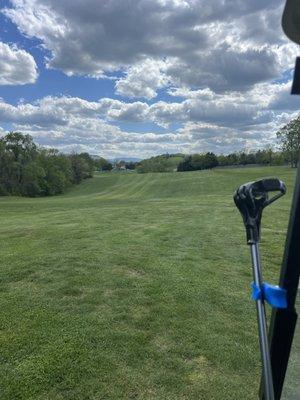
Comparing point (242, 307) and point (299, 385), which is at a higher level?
point (299, 385)

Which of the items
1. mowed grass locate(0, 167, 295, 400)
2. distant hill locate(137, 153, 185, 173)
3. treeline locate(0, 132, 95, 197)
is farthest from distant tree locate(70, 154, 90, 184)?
mowed grass locate(0, 167, 295, 400)

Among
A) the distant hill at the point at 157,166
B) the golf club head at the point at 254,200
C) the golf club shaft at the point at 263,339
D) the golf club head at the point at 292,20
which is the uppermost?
the golf club head at the point at 292,20

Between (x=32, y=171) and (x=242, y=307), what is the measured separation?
63.7 m

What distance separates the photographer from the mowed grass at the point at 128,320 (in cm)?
374

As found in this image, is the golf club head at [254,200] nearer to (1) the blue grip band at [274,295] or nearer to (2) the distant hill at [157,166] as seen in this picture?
(1) the blue grip band at [274,295]

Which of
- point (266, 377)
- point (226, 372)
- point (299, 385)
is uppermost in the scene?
point (266, 377)

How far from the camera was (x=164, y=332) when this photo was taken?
468 cm

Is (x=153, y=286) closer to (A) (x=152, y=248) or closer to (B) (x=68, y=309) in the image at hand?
(B) (x=68, y=309)

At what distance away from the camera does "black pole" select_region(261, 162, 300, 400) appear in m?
1.91

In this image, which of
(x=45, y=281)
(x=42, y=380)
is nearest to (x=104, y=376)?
(x=42, y=380)

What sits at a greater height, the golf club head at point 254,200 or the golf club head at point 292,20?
the golf club head at point 292,20

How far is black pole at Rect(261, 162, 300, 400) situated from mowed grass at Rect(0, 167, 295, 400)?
1542 mm

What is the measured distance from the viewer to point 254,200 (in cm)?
213

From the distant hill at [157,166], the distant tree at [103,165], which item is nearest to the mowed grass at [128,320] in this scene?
the distant hill at [157,166]
